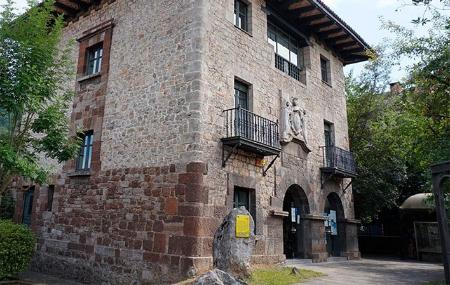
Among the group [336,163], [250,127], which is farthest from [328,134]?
[250,127]

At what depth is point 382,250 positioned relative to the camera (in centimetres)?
1842

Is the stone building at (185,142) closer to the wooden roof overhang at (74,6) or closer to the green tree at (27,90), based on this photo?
the wooden roof overhang at (74,6)

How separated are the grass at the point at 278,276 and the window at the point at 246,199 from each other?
1.31 metres

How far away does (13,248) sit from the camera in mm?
8742

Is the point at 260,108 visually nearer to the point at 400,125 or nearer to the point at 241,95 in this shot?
the point at 241,95

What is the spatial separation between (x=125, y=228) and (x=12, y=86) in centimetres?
408

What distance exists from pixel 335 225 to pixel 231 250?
7.90 m

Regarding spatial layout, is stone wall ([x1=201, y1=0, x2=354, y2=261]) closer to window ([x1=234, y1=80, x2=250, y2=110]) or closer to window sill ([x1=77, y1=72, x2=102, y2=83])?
window ([x1=234, y1=80, x2=250, y2=110])

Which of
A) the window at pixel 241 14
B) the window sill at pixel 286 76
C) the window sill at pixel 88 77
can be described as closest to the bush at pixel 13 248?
the window sill at pixel 88 77

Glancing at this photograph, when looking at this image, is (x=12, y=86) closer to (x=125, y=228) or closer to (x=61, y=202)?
(x=125, y=228)

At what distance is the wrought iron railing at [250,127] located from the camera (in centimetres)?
923

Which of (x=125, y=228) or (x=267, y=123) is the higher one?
(x=267, y=123)

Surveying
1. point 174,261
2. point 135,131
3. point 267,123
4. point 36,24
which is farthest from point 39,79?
point 267,123

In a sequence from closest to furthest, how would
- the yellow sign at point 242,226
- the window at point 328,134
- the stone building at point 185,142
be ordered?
the yellow sign at point 242,226 → the stone building at point 185,142 → the window at point 328,134
